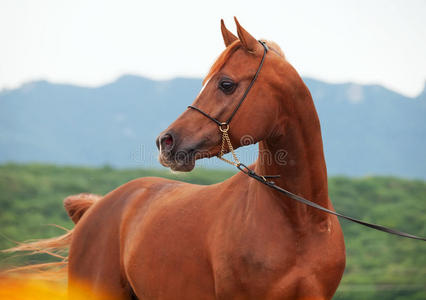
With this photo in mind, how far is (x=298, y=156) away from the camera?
285 centimetres

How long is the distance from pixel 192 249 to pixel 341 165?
78.4 feet

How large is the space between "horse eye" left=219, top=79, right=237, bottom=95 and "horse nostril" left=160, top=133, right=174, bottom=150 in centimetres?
42

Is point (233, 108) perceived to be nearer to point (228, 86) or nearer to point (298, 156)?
point (228, 86)

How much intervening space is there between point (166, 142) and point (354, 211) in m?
13.3

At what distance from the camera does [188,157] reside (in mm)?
2688

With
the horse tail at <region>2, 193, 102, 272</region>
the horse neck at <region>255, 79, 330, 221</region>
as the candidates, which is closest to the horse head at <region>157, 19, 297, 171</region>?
the horse neck at <region>255, 79, 330, 221</region>

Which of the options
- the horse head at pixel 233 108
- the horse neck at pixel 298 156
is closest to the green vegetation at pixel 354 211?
the horse neck at pixel 298 156

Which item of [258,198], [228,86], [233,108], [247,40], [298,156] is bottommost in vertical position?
[258,198]

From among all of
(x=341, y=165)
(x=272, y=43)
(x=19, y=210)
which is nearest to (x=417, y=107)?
(x=341, y=165)

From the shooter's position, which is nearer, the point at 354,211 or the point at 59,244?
the point at 59,244

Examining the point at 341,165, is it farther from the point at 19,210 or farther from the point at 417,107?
the point at 19,210

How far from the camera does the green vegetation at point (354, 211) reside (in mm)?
10641

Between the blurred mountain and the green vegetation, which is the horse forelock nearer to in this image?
the green vegetation

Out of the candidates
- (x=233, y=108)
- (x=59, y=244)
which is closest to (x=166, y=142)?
(x=233, y=108)
